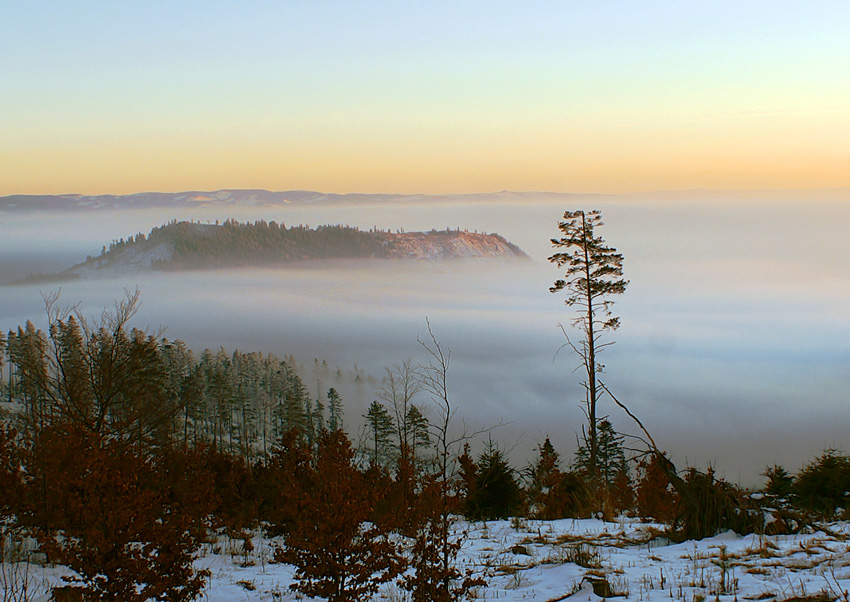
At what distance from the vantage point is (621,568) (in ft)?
30.7

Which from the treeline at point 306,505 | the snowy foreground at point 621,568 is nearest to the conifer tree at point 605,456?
the treeline at point 306,505

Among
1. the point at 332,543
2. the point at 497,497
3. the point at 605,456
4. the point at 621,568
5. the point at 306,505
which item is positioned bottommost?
the point at 605,456

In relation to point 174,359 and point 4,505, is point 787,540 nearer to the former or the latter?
point 4,505

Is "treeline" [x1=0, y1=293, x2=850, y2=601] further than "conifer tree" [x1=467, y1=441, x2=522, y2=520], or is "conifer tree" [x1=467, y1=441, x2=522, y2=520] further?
"conifer tree" [x1=467, y1=441, x2=522, y2=520]

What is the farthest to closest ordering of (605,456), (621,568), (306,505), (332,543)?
(605,456), (621,568), (306,505), (332,543)

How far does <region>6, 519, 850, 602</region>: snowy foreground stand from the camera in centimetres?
780

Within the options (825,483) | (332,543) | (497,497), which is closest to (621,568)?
(332,543)

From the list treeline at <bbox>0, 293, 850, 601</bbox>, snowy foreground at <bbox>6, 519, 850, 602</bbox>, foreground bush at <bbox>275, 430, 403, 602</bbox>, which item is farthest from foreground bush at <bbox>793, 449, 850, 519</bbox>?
foreground bush at <bbox>275, 430, 403, 602</bbox>

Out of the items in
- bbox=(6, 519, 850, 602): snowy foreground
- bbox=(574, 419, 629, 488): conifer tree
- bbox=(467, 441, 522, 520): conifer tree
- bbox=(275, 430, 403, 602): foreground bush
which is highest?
bbox=(275, 430, 403, 602): foreground bush

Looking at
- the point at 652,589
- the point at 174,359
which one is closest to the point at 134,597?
the point at 652,589

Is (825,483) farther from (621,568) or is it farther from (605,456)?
(605,456)

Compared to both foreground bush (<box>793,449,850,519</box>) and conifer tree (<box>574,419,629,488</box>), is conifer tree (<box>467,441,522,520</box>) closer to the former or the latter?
foreground bush (<box>793,449,850,519</box>)

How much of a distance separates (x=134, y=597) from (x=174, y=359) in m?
107

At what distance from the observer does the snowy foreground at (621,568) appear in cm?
780
